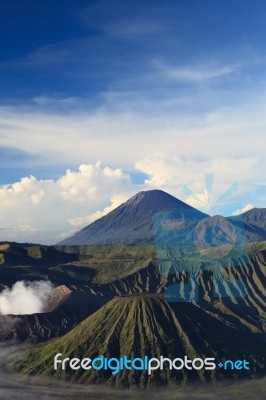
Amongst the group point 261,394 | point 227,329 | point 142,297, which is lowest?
point 261,394

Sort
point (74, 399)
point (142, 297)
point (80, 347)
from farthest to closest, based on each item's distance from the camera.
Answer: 1. point (142, 297)
2. point (80, 347)
3. point (74, 399)

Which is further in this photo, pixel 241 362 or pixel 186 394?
pixel 241 362

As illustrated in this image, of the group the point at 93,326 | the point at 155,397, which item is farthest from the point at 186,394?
the point at 93,326

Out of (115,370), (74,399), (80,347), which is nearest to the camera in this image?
(74,399)

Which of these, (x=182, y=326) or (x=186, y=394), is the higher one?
(x=182, y=326)

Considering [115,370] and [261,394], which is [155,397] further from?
[261,394]

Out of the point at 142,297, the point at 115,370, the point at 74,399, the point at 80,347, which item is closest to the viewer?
the point at 74,399

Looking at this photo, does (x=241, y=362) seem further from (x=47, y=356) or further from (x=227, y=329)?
(x=47, y=356)

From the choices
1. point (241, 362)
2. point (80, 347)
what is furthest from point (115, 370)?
point (241, 362)

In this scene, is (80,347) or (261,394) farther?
(80,347)
